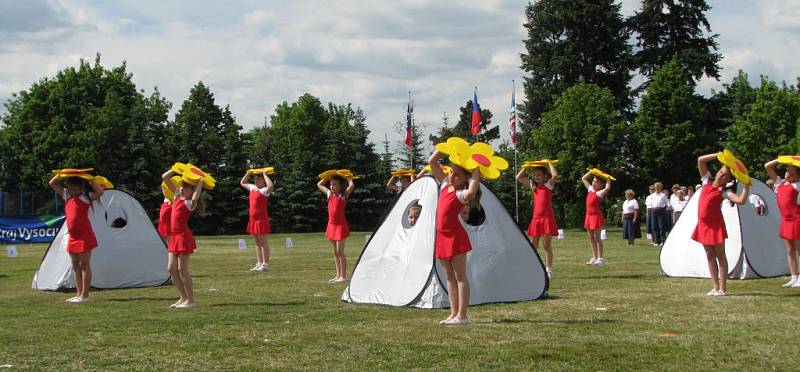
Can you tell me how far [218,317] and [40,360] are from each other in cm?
326

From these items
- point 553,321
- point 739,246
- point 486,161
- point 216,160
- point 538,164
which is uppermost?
point 216,160

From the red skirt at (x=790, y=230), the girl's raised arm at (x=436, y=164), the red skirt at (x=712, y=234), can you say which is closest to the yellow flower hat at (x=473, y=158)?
the girl's raised arm at (x=436, y=164)

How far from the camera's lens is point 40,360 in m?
8.63

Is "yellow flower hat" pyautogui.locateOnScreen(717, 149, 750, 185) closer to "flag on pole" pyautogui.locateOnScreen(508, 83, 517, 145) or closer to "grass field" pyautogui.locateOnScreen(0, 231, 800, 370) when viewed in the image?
"grass field" pyautogui.locateOnScreen(0, 231, 800, 370)

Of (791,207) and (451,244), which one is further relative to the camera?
(791,207)

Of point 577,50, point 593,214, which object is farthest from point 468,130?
point 593,214

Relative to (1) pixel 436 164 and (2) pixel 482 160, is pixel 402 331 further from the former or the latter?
(2) pixel 482 160

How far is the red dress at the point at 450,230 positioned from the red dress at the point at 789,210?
6.44 metres

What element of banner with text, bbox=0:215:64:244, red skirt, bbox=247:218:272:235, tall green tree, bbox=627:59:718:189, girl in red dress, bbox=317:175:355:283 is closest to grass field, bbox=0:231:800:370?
girl in red dress, bbox=317:175:355:283

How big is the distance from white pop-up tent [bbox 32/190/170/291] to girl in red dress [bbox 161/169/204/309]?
12.0 feet

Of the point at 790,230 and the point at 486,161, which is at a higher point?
the point at 486,161

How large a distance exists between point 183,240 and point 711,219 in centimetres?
749

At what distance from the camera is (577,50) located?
57.2 meters

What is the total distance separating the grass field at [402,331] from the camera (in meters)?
8.39
